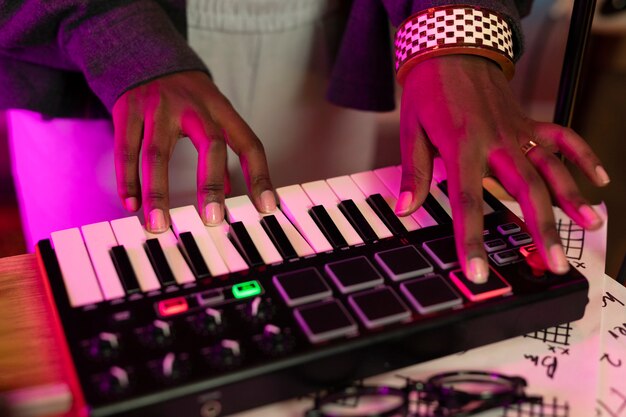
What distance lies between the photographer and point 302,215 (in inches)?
23.4

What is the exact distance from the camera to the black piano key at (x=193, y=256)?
0.52 m

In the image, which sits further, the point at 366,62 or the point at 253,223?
the point at 366,62

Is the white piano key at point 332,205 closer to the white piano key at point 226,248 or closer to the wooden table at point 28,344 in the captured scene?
the white piano key at point 226,248

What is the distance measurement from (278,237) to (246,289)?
75 millimetres

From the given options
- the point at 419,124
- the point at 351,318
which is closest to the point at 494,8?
the point at 419,124

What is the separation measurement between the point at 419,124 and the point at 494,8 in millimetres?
151

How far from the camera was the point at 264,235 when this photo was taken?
57 centimetres

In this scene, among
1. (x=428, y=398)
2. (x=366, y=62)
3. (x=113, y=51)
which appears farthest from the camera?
(x=366, y=62)

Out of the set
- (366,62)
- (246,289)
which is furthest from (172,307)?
(366,62)

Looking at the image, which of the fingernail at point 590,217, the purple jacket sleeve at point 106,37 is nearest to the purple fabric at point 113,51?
the purple jacket sleeve at point 106,37

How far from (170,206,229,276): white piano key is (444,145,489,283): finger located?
0.62ft

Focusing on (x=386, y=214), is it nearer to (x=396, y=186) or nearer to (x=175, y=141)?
(x=396, y=186)

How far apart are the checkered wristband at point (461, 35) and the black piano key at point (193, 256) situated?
0.97ft

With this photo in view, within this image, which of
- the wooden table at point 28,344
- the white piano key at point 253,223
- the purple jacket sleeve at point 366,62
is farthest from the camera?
the purple jacket sleeve at point 366,62
